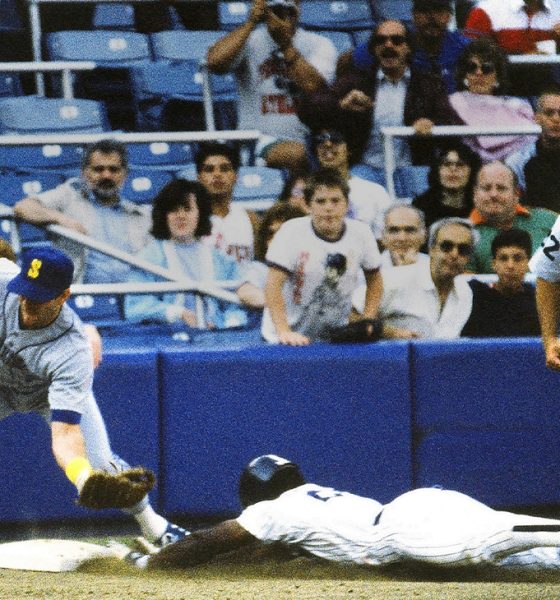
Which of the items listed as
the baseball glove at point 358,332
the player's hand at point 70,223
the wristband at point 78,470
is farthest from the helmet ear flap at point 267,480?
the player's hand at point 70,223

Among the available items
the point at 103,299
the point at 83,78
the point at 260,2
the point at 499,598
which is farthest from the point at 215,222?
the point at 499,598

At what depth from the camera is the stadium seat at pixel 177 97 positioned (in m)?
8.24

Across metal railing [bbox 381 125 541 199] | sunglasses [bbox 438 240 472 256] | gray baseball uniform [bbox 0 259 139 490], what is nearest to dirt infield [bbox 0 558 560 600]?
gray baseball uniform [bbox 0 259 139 490]

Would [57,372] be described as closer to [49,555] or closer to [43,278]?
[43,278]

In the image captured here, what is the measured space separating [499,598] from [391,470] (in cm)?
195

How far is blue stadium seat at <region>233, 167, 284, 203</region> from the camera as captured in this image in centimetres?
752

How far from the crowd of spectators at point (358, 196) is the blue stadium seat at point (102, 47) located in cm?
80

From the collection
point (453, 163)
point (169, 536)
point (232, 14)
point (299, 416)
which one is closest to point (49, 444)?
point (169, 536)

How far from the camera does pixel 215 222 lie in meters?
6.91

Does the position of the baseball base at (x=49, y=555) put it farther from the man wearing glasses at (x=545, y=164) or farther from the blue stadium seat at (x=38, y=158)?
the man wearing glasses at (x=545, y=164)

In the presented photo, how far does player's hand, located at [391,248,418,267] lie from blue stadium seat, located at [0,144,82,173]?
7.28ft

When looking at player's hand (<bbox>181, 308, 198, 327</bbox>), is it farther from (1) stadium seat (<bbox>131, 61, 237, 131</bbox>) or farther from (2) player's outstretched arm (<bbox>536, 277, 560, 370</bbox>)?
(2) player's outstretched arm (<bbox>536, 277, 560, 370</bbox>)

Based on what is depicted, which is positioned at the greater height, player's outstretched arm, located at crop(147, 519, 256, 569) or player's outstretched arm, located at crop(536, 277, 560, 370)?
player's outstretched arm, located at crop(536, 277, 560, 370)

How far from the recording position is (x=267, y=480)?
477 centimetres
